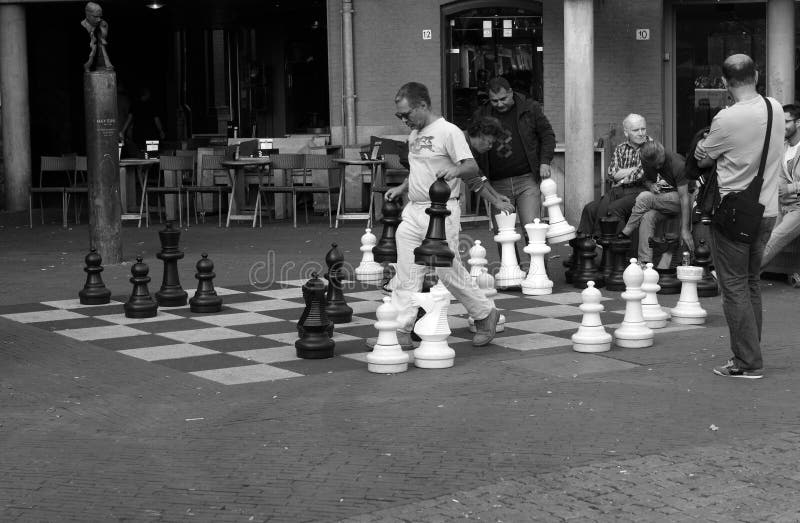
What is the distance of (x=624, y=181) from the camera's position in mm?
Answer: 12367

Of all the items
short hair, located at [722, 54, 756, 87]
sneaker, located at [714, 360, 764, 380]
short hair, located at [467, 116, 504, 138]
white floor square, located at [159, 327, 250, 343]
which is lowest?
sneaker, located at [714, 360, 764, 380]

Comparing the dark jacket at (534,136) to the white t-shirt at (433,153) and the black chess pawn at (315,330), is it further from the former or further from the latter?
the black chess pawn at (315,330)

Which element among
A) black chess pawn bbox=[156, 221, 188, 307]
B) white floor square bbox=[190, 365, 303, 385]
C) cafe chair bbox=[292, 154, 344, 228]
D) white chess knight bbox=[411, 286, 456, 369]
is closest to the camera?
white floor square bbox=[190, 365, 303, 385]

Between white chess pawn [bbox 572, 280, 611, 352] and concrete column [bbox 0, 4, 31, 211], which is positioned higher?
concrete column [bbox 0, 4, 31, 211]

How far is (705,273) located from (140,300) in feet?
15.5

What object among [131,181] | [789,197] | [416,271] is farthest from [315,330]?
[131,181]

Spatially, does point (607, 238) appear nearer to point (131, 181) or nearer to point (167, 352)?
point (167, 352)

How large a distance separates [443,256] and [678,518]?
315cm

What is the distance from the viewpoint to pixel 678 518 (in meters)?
5.12

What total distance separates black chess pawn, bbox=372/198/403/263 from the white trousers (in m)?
2.37

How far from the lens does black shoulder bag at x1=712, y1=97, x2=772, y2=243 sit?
24.7ft

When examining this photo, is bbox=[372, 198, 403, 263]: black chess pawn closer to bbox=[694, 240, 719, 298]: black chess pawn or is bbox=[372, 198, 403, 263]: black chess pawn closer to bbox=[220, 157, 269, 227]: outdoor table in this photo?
bbox=[694, 240, 719, 298]: black chess pawn

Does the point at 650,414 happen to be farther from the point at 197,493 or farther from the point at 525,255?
the point at 525,255

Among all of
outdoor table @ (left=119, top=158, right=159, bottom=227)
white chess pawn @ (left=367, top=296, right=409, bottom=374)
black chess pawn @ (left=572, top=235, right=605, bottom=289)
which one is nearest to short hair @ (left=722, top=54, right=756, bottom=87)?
white chess pawn @ (left=367, top=296, right=409, bottom=374)
